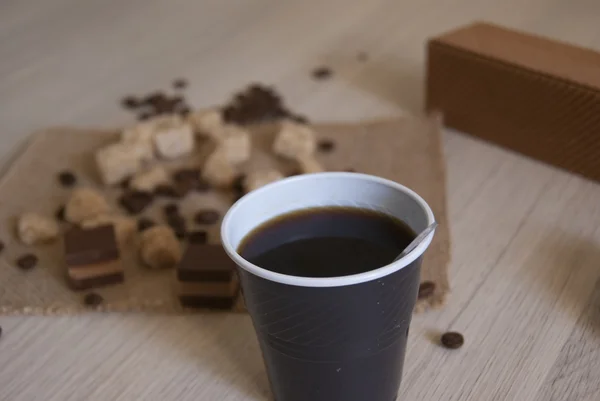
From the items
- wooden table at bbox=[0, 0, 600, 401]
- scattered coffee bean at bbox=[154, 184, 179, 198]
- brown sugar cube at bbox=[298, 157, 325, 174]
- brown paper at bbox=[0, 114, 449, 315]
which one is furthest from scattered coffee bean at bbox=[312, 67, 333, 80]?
scattered coffee bean at bbox=[154, 184, 179, 198]

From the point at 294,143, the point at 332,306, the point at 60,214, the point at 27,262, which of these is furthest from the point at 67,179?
the point at 332,306

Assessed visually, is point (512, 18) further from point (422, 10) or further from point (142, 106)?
point (142, 106)

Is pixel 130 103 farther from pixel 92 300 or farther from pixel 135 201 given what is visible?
pixel 92 300

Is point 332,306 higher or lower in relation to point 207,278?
higher

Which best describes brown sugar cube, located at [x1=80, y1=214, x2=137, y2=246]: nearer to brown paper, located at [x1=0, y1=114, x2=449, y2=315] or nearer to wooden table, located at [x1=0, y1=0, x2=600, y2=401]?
brown paper, located at [x1=0, y1=114, x2=449, y2=315]

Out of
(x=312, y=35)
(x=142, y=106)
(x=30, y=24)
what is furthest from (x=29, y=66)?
(x=312, y=35)

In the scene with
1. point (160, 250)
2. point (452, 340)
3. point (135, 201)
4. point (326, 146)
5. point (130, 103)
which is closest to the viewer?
point (452, 340)

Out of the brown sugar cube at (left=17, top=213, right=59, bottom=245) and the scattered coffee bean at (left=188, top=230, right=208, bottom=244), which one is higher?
the brown sugar cube at (left=17, top=213, right=59, bottom=245)
